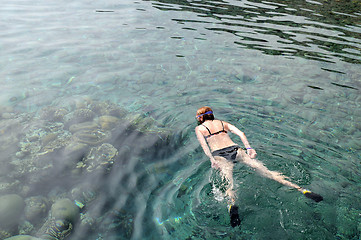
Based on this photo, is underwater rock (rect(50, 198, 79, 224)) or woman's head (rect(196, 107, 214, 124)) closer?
underwater rock (rect(50, 198, 79, 224))

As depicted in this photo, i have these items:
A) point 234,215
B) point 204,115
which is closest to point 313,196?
point 234,215

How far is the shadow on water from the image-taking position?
489 inches

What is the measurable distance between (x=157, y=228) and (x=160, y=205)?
0.50 m

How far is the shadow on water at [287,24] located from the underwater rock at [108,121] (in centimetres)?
811

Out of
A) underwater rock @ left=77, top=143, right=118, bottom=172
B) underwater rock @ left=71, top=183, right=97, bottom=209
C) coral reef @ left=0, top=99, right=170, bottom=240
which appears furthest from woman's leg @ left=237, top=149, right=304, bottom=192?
underwater rock @ left=71, top=183, right=97, bottom=209

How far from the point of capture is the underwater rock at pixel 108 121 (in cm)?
730

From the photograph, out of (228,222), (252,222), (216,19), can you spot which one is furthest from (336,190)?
(216,19)

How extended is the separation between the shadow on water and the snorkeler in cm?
760

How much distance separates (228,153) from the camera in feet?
18.9

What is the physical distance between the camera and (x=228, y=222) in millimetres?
4551

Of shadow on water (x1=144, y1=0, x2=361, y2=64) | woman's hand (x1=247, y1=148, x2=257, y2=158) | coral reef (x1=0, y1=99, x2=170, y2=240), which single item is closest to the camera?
coral reef (x1=0, y1=99, x2=170, y2=240)

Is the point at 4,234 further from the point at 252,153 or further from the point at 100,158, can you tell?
the point at 252,153

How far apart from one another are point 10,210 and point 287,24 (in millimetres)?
16470

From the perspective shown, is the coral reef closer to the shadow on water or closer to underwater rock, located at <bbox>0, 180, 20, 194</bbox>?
underwater rock, located at <bbox>0, 180, 20, 194</bbox>
